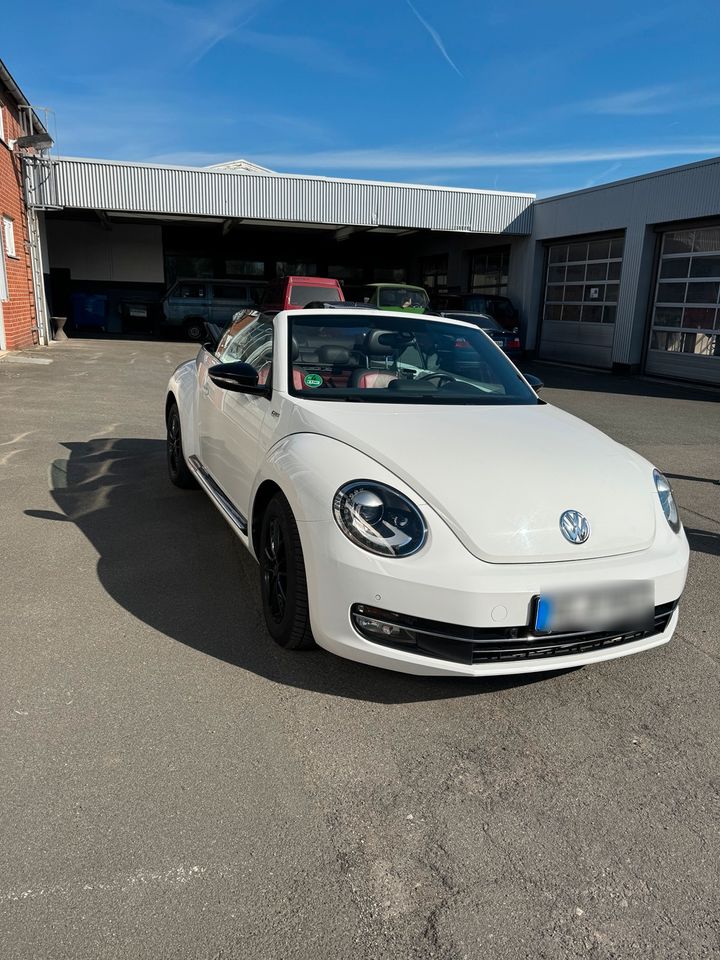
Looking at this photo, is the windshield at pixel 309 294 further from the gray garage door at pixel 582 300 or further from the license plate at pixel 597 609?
the license plate at pixel 597 609

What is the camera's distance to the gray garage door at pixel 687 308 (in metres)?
15.8

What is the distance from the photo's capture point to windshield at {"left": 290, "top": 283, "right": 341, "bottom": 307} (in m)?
15.6

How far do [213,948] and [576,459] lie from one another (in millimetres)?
2257

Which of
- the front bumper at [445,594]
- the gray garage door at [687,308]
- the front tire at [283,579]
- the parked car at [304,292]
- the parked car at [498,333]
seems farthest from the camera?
the parked car at [498,333]

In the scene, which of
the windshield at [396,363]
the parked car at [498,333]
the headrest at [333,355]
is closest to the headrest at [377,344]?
the windshield at [396,363]

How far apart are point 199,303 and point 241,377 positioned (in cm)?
2094

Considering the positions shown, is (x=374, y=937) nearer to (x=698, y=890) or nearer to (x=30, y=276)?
(x=698, y=890)

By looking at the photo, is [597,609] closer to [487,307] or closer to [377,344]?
[377,344]

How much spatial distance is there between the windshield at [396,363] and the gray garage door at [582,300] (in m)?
15.6

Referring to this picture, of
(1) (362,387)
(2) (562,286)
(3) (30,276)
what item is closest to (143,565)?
(1) (362,387)

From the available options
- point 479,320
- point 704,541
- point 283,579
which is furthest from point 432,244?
point 283,579

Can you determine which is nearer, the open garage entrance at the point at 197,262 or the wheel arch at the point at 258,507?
the wheel arch at the point at 258,507

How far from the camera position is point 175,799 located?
2.34 metres

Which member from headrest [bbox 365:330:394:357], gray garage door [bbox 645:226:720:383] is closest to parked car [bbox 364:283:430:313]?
gray garage door [bbox 645:226:720:383]
